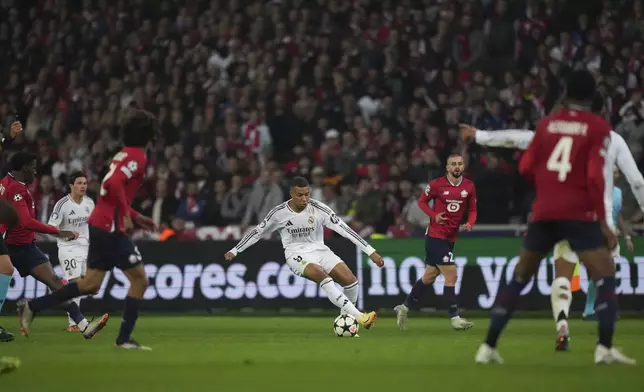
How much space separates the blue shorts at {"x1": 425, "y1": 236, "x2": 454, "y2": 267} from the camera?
60.1 feet

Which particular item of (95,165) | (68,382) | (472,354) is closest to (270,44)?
(95,165)

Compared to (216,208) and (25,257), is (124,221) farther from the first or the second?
(216,208)

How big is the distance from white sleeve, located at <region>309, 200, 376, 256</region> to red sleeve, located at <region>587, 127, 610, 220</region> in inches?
269

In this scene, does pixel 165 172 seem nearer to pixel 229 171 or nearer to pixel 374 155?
pixel 229 171

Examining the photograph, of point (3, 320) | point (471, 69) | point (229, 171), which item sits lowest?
point (3, 320)

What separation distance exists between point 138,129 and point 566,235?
4854mm

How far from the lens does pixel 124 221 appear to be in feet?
41.3

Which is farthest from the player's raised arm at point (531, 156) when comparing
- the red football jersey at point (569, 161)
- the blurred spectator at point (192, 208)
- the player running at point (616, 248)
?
the blurred spectator at point (192, 208)

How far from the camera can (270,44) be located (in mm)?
29000

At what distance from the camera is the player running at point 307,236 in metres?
17.1

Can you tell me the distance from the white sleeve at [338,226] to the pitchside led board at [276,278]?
5500 mm

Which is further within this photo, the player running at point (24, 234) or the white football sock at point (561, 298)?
the player running at point (24, 234)

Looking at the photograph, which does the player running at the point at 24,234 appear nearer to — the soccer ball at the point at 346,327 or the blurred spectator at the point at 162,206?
the soccer ball at the point at 346,327

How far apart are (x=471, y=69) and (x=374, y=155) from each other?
358 centimetres
